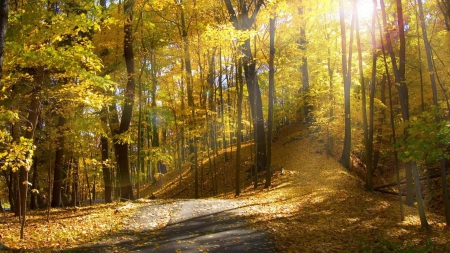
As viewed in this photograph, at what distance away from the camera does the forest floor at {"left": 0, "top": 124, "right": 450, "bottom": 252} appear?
7492 millimetres

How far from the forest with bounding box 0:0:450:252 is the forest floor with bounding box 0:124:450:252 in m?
0.20

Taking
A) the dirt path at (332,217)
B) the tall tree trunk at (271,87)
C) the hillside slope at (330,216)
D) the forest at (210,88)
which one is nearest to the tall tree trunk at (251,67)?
the forest at (210,88)

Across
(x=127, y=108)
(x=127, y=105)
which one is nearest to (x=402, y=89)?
(x=127, y=105)

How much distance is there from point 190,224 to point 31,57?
554 cm

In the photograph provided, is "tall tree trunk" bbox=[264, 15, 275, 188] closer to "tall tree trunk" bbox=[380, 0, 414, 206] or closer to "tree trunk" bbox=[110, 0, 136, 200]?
"tall tree trunk" bbox=[380, 0, 414, 206]

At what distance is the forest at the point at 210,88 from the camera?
776 centimetres

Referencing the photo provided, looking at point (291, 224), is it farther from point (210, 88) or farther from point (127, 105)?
point (210, 88)

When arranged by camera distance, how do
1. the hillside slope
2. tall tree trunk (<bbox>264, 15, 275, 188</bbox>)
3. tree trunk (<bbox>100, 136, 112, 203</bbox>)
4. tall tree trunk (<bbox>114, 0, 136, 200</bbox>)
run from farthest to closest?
tree trunk (<bbox>100, 136, 112, 203</bbox>), tall tree trunk (<bbox>264, 15, 275, 188</bbox>), tall tree trunk (<bbox>114, 0, 136, 200</bbox>), the hillside slope

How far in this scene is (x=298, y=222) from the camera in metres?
9.38

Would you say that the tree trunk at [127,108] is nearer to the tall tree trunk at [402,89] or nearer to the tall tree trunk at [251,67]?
the tall tree trunk at [251,67]

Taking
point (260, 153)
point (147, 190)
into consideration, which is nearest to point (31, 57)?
point (260, 153)

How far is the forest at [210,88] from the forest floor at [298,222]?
20 cm

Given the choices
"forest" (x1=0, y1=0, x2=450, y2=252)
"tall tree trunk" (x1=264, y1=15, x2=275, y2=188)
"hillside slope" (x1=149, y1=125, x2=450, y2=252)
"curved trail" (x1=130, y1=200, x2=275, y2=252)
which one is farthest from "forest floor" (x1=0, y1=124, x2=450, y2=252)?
"tall tree trunk" (x1=264, y1=15, x2=275, y2=188)

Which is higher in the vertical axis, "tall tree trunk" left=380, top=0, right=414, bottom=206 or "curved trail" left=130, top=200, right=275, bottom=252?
"tall tree trunk" left=380, top=0, right=414, bottom=206
